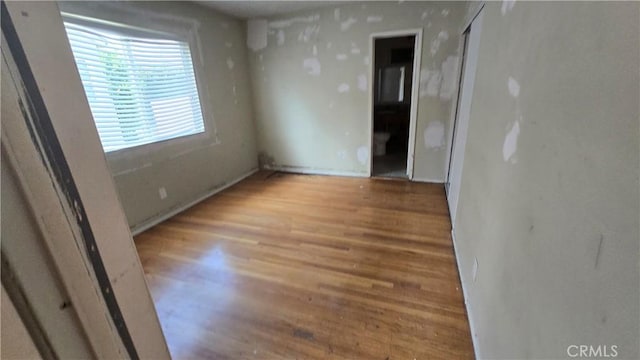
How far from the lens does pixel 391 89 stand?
502 centimetres

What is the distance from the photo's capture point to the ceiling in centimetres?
321

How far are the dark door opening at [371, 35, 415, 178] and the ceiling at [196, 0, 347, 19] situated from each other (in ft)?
5.52

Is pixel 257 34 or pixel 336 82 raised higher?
pixel 257 34

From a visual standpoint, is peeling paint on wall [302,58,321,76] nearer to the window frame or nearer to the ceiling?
the ceiling

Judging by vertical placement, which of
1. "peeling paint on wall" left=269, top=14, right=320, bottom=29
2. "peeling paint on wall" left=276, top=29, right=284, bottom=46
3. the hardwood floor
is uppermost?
"peeling paint on wall" left=269, top=14, right=320, bottom=29

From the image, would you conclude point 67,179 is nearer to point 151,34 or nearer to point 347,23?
point 151,34

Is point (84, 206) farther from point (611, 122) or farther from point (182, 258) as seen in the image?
point (182, 258)

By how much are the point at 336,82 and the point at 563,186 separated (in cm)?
344

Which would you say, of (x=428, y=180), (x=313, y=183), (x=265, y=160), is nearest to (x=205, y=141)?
(x=265, y=160)

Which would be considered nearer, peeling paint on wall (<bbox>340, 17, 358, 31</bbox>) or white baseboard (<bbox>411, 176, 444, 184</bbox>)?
peeling paint on wall (<bbox>340, 17, 358, 31</bbox>)

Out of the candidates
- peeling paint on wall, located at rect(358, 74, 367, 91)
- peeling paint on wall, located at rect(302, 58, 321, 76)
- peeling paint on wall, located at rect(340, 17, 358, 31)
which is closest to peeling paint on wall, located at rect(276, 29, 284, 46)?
peeling paint on wall, located at rect(302, 58, 321, 76)

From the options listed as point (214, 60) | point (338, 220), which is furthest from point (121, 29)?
point (338, 220)
